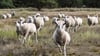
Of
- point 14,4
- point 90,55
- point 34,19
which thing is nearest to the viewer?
point 90,55

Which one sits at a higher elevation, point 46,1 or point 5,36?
point 5,36

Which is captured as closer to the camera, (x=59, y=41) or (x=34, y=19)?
(x=59, y=41)

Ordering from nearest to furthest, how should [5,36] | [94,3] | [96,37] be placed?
[96,37] → [5,36] → [94,3]

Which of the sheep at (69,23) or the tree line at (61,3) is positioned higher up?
the sheep at (69,23)

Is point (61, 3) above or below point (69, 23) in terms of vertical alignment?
below

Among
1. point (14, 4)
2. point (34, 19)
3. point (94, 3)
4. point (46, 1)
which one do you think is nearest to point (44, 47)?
point (34, 19)

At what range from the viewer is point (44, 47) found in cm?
1435

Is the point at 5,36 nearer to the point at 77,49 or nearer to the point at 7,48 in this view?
the point at 7,48

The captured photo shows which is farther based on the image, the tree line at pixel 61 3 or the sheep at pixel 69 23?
the tree line at pixel 61 3

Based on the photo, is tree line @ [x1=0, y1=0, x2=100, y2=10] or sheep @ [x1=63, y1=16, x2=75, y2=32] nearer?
sheep @ [x1=63, y1=16, x2=75, y2=32]

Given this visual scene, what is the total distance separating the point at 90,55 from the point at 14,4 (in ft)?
229

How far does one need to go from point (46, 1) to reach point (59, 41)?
176ft

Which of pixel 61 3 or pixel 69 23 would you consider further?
pixel 61 3

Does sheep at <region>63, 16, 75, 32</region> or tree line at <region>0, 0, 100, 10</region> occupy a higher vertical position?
sheep at <region>63, 16, 75, 32</region>
